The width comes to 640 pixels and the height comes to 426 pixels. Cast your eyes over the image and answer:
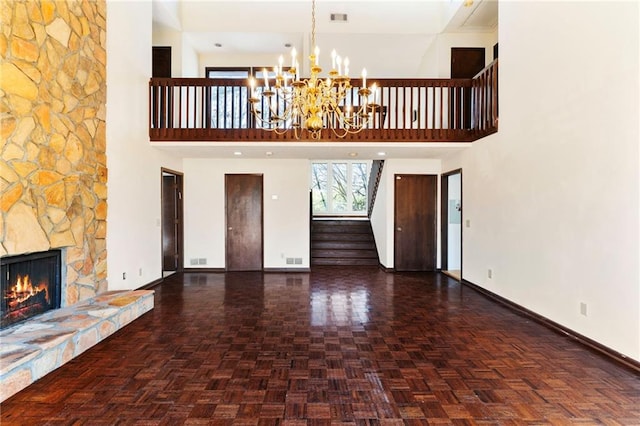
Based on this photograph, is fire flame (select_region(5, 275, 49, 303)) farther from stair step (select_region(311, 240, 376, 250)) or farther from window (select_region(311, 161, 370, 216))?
window (select_region(311, 161, 370, 216))

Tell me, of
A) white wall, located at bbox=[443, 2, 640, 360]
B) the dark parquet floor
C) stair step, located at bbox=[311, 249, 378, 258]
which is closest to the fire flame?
the dark parquet floor

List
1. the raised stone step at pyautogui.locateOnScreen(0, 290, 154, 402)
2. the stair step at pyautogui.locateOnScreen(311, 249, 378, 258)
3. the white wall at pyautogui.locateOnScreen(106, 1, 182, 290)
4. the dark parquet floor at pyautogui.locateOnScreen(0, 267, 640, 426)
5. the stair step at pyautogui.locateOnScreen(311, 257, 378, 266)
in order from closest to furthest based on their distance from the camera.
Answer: the dark parquet floor at pyautogui.locateOnScreen(0, 267, 640, 426), the raised stone step at pyautogui.locateOnScreen(0, 290, 154, 402), the white wall at pyautogui.locateOnScreen(106, 1, 182, 290), the stair step at pyautogui.locateOnScreen(311, 257, 378, 266), the stair step at pyautogui.locateOnScreen(311, 249, 378, 258)

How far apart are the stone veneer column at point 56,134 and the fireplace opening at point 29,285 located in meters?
0.11

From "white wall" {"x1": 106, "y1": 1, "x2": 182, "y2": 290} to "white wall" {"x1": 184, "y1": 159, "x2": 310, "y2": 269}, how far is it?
1301 millimetres

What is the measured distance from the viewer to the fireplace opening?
309 centimetres

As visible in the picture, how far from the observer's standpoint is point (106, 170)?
439cm

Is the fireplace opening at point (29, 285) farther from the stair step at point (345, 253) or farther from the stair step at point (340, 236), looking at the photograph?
the stair step at point (340, 236)

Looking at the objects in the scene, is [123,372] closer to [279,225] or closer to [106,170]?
[106,170]

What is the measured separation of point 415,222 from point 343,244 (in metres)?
1.80

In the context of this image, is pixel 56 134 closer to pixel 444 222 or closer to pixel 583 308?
pixel 583 308

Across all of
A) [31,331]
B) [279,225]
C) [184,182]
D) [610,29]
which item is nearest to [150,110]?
[184,182]

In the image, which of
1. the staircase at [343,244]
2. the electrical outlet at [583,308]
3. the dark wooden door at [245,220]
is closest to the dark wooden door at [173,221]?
the dark wooden door at [245,220]

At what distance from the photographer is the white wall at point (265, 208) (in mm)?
7258

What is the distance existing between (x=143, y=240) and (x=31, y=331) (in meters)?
2.49
